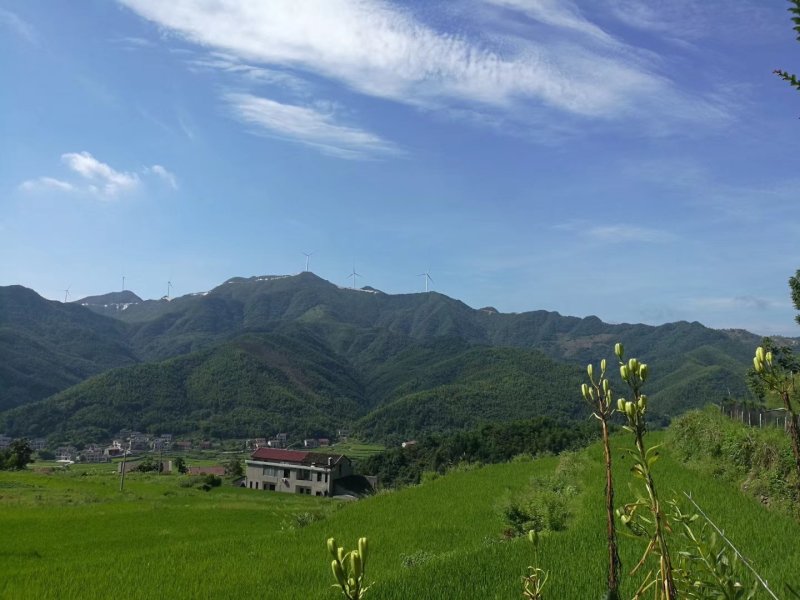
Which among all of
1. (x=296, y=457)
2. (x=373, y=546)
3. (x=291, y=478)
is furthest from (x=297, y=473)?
(x=373, y=546)

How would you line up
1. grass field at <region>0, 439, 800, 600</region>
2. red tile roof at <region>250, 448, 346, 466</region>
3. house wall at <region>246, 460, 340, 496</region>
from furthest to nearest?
red tile roof at <region>250, 448, 346, 466</region>, house wall at <region>246, 460, 340, 496</region>, grass field at <region>0, 439, 800, 600</region>

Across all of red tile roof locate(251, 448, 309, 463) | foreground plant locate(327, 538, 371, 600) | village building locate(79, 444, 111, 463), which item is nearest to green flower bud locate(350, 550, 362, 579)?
foreground plant locate(327, 538, 371, 600)

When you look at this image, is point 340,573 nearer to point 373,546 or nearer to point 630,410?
point 630,410

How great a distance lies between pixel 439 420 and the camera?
6166 inches

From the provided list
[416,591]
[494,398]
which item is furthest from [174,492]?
[494,398]

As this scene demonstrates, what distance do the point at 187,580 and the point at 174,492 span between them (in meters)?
33.6

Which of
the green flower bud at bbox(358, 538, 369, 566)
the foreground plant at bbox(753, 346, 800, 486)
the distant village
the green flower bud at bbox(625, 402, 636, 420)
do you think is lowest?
the distant village

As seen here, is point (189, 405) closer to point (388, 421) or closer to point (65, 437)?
point (65, 437)

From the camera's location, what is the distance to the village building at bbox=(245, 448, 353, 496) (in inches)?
2564

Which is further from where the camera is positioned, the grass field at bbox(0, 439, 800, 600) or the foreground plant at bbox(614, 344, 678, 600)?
the grass field at bbox(0, 439, 800, 600)

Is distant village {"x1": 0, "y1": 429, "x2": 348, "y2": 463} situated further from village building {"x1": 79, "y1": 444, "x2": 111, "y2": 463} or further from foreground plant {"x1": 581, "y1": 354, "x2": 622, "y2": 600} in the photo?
foreground plant {"x1": 581, "y1": 354, "x2": 622, "y2": 600}

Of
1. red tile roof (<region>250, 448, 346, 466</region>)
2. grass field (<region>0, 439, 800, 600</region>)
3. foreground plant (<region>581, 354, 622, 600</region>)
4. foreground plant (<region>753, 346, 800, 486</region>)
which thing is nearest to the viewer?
foreground plant (<region>753, 346, 800, 486</region>)

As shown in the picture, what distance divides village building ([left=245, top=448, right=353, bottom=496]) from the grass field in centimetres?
3769

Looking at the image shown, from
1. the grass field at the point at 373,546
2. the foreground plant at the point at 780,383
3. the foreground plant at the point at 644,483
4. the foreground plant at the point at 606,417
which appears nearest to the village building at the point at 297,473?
the grass field at the point at 373,546
